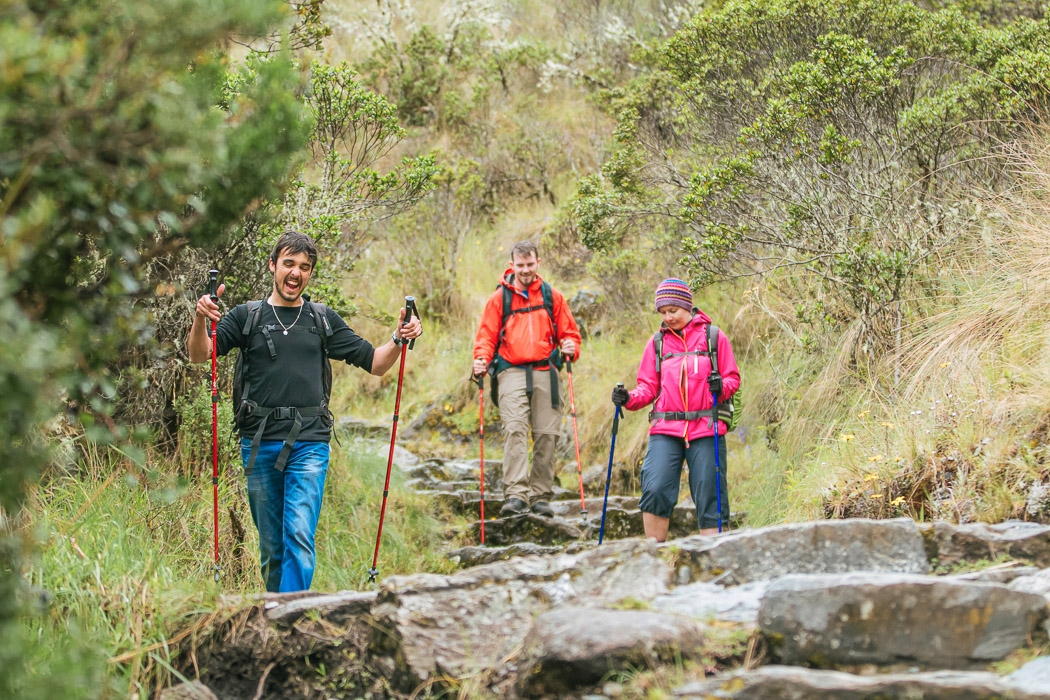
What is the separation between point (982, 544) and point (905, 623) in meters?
1.14

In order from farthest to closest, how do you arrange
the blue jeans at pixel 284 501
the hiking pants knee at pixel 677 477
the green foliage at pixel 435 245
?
1. the green foliage at pixel 435 245
2. the hiking pants knee at pixel 677 477
3. the blue jeans at pixel 284 501

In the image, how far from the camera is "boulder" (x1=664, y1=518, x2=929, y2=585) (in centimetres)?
432

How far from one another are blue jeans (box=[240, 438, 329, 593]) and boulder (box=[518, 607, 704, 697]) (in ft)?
6.20

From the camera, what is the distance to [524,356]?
8484 millimetres

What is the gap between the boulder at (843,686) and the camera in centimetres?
304

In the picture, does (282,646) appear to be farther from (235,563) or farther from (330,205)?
(330,205)

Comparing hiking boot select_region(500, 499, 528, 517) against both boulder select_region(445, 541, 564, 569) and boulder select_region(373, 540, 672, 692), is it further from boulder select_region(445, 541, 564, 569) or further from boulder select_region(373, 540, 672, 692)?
boulder select_region(373, 540, 672, 692)

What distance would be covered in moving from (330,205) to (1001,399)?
533 cm

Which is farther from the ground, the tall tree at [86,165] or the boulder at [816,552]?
the tall tree at [86,165]

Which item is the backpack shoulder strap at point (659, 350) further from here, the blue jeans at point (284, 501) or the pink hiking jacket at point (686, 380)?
the blue jeans at point (284, 501)

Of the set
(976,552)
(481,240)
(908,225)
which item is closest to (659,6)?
(481,240)

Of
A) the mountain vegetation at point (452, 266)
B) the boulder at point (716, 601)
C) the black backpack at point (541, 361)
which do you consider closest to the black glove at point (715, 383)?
the mountain vegetation at point (452, 266)

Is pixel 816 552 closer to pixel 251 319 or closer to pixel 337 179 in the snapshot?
pixel 251 319

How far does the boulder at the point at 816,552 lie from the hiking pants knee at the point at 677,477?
1856 millimetres
